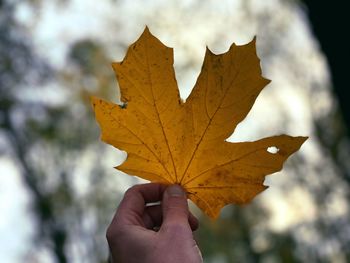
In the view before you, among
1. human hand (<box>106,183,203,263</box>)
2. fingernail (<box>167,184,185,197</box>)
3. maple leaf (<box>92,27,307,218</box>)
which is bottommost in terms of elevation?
human hand (<box>106,183,203,263</box>)

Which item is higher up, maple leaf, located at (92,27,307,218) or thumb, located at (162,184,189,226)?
maple leaf, located at (92,27,307,218)

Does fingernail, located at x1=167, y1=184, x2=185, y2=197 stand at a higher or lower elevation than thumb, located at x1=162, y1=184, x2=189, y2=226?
higher

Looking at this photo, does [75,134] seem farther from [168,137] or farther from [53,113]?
[168,137]

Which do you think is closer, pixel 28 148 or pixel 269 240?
pixel 28 148

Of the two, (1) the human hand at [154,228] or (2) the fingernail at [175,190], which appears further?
(2) the fingernail at [175,190]

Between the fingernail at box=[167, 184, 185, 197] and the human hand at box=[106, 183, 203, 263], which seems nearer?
the human hand at box=[106, 183, 203, 263]

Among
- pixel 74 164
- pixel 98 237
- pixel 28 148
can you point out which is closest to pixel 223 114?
pixel 28 148

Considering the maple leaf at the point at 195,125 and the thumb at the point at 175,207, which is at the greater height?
the maple leaf at the point at 195,125
